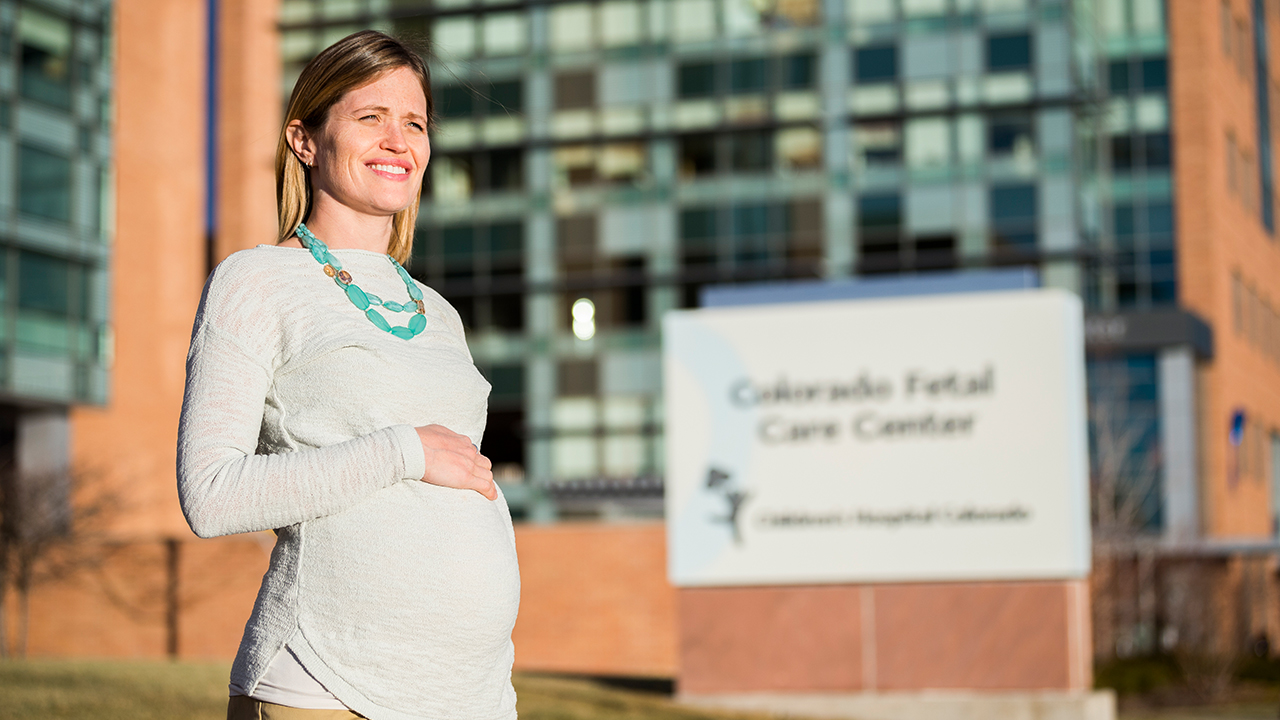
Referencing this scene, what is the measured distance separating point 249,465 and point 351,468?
138 mm

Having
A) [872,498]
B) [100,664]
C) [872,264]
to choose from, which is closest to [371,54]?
[872,498]

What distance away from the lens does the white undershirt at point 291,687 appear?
2.26 m

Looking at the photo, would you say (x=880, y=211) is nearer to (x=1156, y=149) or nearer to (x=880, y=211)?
(x=880, y=211)

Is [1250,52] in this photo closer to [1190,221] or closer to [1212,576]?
[1190,221]

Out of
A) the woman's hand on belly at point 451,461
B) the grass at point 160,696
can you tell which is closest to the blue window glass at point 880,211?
the grass at point 160,696

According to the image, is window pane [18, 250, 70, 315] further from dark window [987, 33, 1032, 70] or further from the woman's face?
the woman's face

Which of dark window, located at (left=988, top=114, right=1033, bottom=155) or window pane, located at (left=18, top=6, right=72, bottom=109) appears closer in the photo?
window pane, located at (left=18, top=6, right=72, bottom=109)

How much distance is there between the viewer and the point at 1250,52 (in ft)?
196

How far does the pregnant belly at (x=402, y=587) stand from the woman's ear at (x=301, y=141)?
1.92ft

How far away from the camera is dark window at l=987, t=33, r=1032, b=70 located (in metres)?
48.4

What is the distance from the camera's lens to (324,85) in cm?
250

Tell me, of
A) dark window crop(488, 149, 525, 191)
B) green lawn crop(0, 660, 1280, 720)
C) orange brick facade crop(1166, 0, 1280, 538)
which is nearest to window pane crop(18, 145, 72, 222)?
dark window crop(488, 149, 525, 191)

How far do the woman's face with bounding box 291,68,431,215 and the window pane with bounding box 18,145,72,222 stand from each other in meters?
37.7

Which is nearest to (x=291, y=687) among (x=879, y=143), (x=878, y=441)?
(x=878, y=441)
